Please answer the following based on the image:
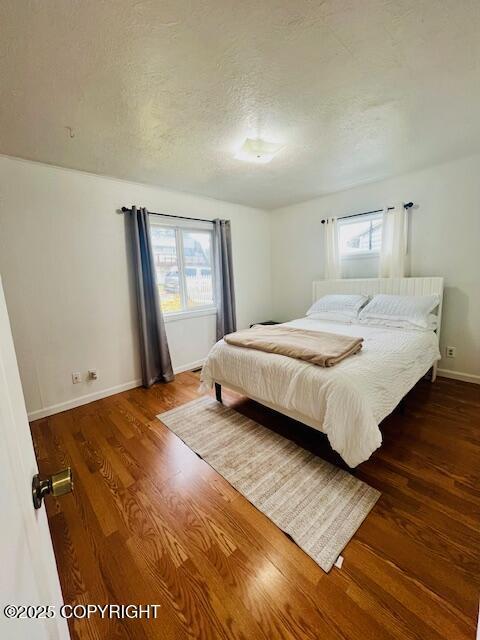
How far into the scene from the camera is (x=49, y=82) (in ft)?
4.62

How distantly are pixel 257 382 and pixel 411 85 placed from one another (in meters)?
2.15

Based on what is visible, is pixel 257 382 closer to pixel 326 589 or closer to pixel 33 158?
pixel 326 589

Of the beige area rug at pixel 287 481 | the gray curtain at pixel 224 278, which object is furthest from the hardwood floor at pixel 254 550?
the gray curtain at pixel 224 278

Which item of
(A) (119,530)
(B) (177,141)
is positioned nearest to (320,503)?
(A) (119,530)

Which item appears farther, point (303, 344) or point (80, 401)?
point (80, 401)

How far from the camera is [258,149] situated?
2105mm

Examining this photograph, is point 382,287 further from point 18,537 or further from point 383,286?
point 18,537

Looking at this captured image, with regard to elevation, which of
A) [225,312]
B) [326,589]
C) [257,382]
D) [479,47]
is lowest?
[326,589]

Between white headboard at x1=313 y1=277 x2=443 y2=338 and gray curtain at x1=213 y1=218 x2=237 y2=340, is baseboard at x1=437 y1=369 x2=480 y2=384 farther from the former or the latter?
gray curtain at x1=213 y1=218 x2=237 y2=340

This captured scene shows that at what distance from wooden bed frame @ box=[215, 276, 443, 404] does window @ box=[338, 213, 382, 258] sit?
401 mm

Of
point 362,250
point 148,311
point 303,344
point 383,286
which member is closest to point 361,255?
point 362,250

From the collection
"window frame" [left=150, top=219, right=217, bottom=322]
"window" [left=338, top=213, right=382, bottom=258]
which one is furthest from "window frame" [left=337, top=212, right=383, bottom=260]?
"window frame" [left=150, top=219, right=217, bottom=322]

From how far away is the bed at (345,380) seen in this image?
1577 mm

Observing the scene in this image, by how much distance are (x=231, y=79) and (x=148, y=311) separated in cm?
229
